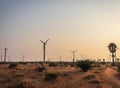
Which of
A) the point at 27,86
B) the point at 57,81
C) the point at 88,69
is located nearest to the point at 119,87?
the point at 57,81

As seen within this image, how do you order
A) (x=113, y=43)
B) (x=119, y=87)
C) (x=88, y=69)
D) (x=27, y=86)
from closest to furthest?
1. (x=27, y=86)
2. (x=119, y=87)
3. (x=88, y=69)
4. (x=113, y=43)

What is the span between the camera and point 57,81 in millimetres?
35688

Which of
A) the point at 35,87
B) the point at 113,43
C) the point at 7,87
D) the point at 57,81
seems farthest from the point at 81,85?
the point at 113,43

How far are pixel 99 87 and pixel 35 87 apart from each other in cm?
794

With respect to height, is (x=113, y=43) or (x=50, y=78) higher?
(x=113, y=43)

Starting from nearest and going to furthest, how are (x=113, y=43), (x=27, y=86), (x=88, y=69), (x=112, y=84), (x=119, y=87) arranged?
(x=27, y=86) < (x=119, y=87) < (x=112, y=84) < (x=88, y=69) < (x=113, y=43)

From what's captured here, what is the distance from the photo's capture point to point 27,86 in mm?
29047

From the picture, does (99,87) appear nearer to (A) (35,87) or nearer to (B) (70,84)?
(B) (70,84)

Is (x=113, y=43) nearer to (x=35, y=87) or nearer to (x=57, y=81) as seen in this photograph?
(x=57, y=81)

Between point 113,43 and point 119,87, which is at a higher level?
point 113,43

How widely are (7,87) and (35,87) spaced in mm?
3095

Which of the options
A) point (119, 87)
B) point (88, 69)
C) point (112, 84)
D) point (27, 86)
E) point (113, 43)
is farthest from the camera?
point (113, 43)

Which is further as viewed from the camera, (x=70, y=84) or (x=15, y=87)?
(x=70, y=84)

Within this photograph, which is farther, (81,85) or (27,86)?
(81,85)
